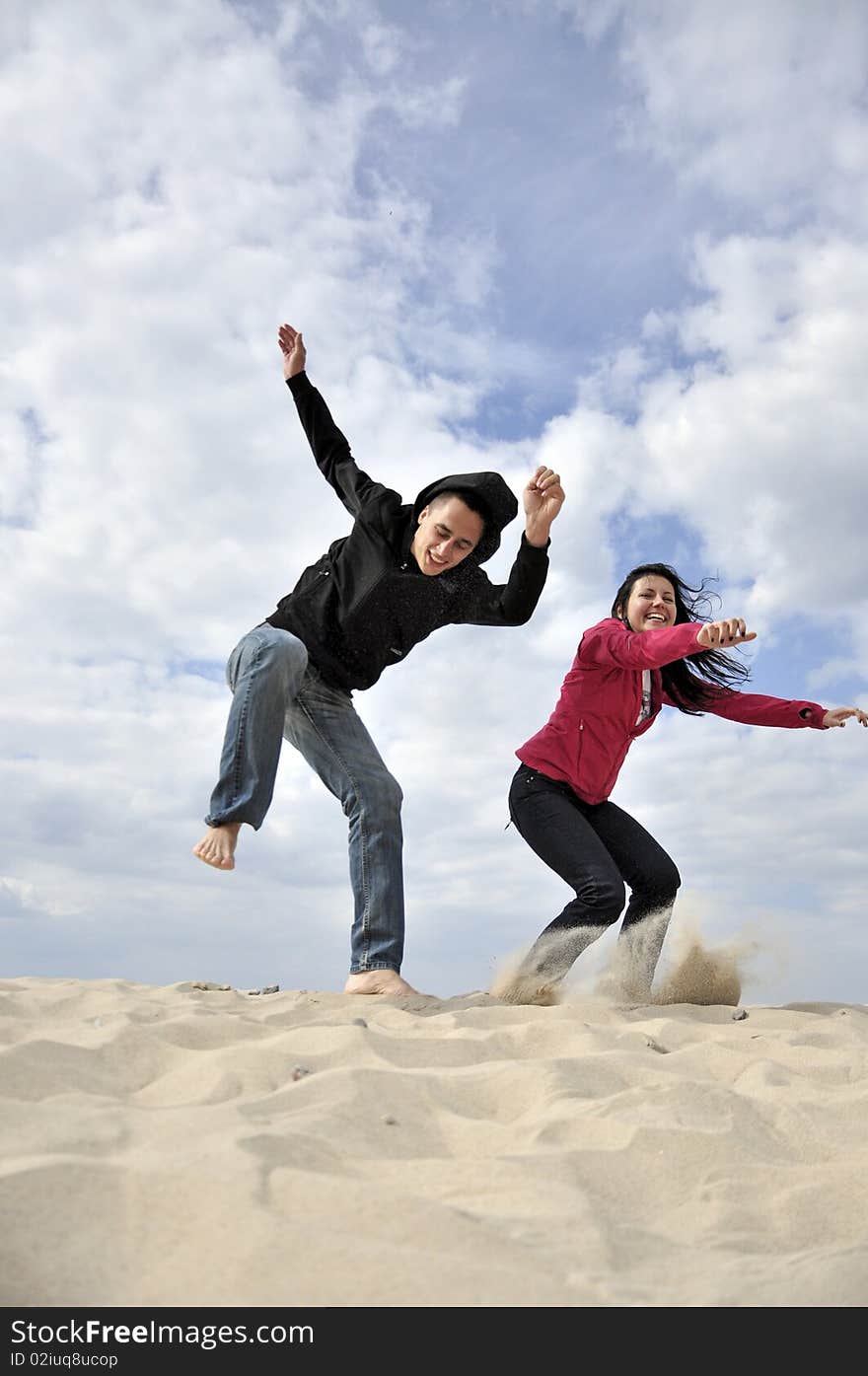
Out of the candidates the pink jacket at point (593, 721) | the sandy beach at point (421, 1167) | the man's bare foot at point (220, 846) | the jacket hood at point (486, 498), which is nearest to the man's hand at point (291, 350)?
the jacket hood at point (486, 498)

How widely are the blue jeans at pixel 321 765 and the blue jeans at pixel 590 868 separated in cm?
60

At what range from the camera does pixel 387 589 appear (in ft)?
12.9

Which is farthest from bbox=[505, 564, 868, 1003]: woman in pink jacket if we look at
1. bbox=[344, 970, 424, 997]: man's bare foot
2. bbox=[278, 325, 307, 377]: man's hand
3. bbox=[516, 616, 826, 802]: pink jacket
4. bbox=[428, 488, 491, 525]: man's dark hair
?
bbox=[278, 325, 307, 377]: man's hand

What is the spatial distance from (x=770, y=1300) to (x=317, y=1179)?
640mm

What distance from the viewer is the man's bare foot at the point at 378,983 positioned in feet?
12.8

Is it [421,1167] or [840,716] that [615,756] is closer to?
[840,716]

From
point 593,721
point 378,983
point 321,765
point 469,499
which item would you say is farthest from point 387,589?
point 378,983

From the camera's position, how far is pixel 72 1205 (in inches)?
55.3

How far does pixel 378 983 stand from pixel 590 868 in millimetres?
975

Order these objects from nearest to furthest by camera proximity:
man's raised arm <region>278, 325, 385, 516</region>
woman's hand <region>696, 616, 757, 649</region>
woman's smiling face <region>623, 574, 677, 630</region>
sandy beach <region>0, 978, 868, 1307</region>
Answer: sandy beach <region>0, 978, 868, 1307</region>, woman's hand <region>696, 616, 757, 649</region>, man's raised arm <region>278, 325, 385, 516</region>, woman's smiling face <region>623, 574, 677, 630</region>

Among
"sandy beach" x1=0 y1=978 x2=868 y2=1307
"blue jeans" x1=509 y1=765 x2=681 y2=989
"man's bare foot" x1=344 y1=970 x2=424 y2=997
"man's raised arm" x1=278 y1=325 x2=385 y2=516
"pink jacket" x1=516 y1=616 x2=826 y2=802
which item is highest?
"man's raised arm" x1=278 y1=325 x2=385 y2=516

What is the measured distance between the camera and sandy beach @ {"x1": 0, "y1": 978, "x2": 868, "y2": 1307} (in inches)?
50.6

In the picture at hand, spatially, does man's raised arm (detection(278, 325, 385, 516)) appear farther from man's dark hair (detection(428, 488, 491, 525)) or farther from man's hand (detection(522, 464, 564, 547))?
man's hand (detection(522, 464, 564, 547))

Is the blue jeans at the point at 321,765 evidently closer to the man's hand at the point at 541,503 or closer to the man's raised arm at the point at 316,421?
the man's raised arm at the point at 316,421
